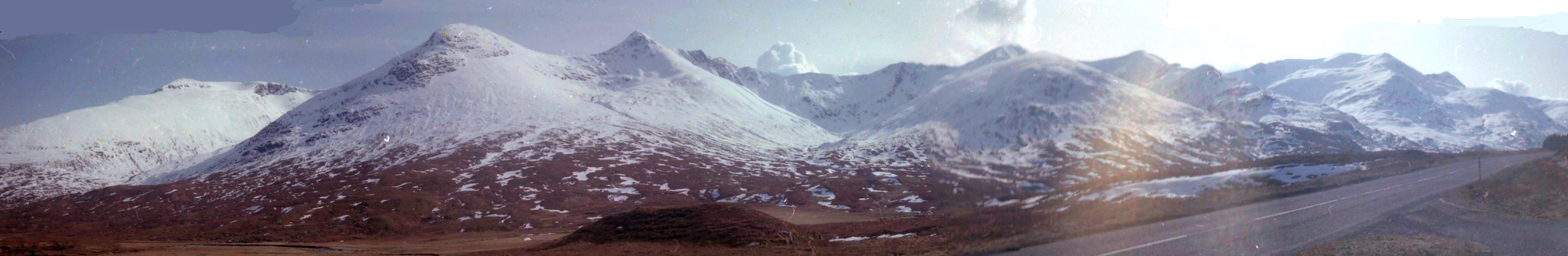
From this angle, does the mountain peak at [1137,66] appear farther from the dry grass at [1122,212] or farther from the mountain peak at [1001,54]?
the dry grass at [1122,212]

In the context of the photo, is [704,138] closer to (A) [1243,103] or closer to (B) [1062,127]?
(B) [1062,127]

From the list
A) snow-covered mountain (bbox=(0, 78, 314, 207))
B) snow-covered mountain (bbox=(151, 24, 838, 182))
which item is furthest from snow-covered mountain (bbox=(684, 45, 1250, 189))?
snow-covered mountain (bbox=(0, 78, 314, 207))

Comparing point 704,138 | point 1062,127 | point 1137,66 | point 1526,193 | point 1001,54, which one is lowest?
point 1526,193

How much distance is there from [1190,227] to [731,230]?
16.5 meters

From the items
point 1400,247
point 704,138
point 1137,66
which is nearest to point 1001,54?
point 1137,66

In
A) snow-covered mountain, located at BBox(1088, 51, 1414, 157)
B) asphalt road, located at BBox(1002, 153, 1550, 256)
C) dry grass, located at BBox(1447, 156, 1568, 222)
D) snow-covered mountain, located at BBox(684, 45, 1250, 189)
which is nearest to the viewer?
dry grass, located at BBox(1447, 156, 1568, 222)

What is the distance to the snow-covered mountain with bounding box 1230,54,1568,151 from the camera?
81.9 feet

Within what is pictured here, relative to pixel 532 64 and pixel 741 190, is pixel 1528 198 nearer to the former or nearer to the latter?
pixel 741 190

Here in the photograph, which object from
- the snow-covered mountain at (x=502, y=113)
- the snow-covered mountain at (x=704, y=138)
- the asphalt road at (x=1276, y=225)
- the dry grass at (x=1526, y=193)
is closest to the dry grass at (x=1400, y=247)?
the asphalt road at (x=1276, y=225)

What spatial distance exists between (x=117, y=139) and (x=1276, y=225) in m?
220

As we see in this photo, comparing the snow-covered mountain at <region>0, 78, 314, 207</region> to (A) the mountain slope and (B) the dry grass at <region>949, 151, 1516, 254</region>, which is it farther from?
(B) the dry grass at <region>949, 151, 1516, 254</region>

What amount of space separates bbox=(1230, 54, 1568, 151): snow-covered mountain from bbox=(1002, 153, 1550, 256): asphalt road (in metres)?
8.24

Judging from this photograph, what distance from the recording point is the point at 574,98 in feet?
477

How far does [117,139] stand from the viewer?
15350 cm
